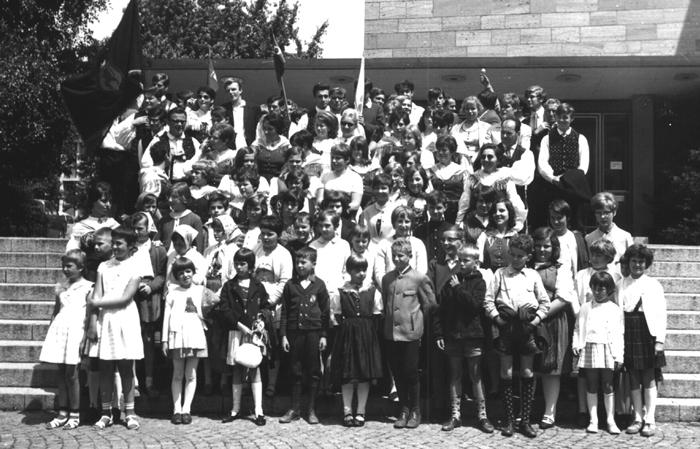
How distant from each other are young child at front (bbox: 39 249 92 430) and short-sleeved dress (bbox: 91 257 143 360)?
0.79ft

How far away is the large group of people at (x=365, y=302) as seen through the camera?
843 cm

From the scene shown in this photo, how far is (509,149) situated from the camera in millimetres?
10453

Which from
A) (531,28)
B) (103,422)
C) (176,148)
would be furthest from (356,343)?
(531,28)

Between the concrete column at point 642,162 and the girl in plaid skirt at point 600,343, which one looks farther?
the concrete column at point 642,162

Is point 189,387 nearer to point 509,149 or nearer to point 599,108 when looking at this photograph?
point 509,149

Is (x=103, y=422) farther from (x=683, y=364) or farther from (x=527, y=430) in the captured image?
(x=683, y=364)

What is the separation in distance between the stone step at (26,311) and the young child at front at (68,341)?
5.96ft

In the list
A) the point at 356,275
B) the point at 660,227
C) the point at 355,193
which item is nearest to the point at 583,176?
the point at 355,193

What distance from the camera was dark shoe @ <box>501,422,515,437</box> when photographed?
26.8 ft

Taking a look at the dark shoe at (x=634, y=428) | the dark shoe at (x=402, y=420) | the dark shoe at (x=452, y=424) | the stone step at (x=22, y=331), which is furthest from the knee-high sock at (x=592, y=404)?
the stone step at (x=22, y=331)

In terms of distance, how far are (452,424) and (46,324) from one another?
4.88 meters

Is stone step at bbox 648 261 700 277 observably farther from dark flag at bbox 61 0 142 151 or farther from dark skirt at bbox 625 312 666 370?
dark flag at bbox 61 0 142 151

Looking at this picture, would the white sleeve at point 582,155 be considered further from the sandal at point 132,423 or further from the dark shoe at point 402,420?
the sandal at point 132,423

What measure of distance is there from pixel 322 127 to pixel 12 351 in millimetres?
4559
